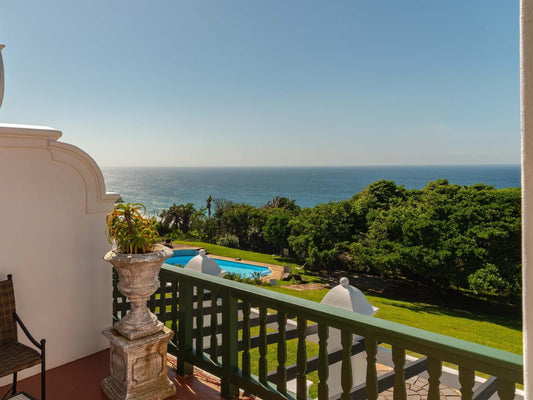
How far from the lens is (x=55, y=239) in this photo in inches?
→ 121

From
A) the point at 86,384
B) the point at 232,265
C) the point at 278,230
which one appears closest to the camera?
the point at 86,384

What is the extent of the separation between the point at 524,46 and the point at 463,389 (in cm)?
133

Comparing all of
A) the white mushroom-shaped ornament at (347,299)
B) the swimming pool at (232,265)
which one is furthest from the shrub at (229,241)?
the white mushroom-shaped ornament at (347,299)

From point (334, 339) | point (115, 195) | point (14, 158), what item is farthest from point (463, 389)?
point (334, 339)

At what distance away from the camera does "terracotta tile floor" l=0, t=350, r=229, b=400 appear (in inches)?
107

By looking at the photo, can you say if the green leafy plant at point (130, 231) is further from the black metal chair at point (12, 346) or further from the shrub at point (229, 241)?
the shrub at point (229, 241)

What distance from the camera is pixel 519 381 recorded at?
129cm

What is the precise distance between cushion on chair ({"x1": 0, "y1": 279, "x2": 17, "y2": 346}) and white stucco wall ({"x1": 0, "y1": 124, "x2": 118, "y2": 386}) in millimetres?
241

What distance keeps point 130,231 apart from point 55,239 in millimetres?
1049

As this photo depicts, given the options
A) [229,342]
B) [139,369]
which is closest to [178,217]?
[139,369]

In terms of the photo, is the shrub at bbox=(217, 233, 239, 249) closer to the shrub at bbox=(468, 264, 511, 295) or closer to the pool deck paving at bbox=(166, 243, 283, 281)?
the pool deck paving at bbox=(166, 243, 283, 281)

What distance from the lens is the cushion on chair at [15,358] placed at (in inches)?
87.7

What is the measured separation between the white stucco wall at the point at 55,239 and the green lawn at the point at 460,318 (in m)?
11.6

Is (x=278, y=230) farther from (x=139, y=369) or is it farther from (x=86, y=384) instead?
(x=139, y=369)
